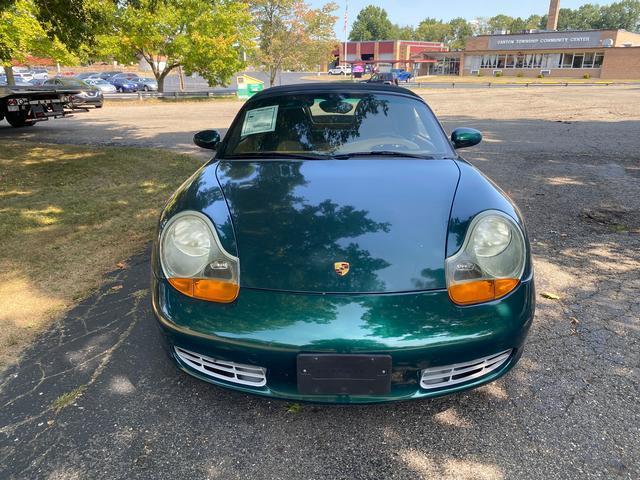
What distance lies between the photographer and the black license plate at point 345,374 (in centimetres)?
175

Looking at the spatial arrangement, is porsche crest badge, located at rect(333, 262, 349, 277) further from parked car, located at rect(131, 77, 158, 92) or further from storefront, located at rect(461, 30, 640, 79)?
storefront, located at rect(461, 30, 640, 79)

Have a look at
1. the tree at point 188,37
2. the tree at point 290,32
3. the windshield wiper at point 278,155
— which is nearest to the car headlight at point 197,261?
the windshield wiper at point 278,155

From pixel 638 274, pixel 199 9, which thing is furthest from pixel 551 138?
pixel 199 9

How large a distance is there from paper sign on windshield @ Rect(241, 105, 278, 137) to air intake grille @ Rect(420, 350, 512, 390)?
201cm

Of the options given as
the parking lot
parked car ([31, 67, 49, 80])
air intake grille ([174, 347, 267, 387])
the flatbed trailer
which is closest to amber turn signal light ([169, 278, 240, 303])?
air intake grille ([174, 347, 267, 387])

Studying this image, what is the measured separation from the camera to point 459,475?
180cm

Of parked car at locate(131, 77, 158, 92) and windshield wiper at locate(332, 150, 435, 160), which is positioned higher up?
windshield wiper at locate(332, 150, 435, 160)

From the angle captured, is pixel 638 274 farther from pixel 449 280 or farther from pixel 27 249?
pixel 27 249

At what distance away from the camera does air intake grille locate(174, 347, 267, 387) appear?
1894 mm

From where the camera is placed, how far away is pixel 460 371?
1913 mm

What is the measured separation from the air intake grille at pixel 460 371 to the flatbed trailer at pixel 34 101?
10986mm

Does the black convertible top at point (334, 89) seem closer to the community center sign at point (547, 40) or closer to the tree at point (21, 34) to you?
the tree at point (21, 34)

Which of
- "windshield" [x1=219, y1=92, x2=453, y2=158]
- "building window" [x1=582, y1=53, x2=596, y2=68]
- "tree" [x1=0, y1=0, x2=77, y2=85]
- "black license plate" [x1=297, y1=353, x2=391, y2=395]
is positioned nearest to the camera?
"black license plate" [x1=297, y1=353, x2=391, y2=395]

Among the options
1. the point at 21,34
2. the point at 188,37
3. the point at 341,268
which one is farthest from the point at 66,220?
the point at 188,37
